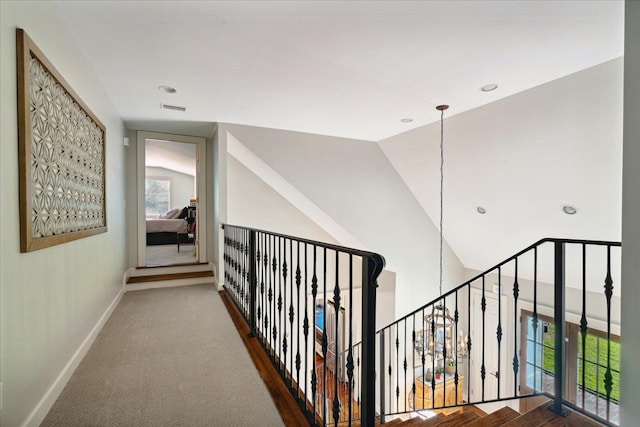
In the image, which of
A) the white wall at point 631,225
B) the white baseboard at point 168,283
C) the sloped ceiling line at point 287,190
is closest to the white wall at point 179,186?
the sloped ceiling line at point 287,190

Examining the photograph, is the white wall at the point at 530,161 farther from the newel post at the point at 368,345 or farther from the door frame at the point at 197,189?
the door frame at the point at 197,189

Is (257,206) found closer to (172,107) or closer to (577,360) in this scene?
(172,107)

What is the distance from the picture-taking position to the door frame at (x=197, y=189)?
4.44 meters

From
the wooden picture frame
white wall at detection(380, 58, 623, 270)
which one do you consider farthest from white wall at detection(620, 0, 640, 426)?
the wooden picture frame

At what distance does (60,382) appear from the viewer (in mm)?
1740

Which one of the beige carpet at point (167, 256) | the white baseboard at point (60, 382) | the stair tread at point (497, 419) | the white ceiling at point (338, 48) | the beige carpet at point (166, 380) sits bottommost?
the stair tread at point (497, 419)

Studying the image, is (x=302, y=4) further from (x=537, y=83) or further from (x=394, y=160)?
(x=394, y=160)

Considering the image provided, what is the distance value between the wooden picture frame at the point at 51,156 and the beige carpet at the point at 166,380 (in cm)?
88

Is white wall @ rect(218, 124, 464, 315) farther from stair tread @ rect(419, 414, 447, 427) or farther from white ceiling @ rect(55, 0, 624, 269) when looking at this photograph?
stair tread @ rect(419, 414, 447, 427)

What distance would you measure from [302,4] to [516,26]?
1353 mm

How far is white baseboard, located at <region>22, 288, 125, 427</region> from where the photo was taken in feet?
4.80

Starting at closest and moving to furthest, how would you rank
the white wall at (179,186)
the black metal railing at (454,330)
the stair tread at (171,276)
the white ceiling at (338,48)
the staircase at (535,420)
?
1. the black metal railing at (454,330)
2. the staircase at (535,420)
3. the white ceiling at (338,48)
4. the stair tread at (171,276)
5. the white wall at (179,186)

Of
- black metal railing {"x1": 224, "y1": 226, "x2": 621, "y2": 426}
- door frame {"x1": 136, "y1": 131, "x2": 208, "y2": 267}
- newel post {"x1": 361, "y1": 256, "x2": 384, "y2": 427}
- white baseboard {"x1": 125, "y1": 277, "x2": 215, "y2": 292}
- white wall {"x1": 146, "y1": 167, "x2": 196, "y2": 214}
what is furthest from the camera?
white wall {"x1": 146, "y1": 167, "x2": 196, "y2": 214}

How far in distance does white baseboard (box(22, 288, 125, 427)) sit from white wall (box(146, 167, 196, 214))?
751 cm
